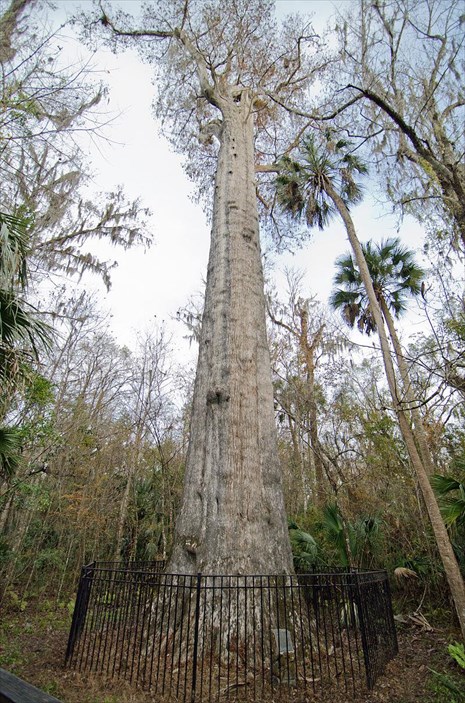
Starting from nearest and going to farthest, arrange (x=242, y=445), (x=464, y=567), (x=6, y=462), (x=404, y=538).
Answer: (x=242, y=445) < (x=6, y=462) < (x=464, y=567) < (x=404, y=538)

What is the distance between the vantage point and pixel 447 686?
12.9 ft

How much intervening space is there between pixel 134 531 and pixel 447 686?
374 inches

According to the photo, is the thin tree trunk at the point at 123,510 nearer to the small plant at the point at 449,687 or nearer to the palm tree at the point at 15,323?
the palm tree at the point at 15,323

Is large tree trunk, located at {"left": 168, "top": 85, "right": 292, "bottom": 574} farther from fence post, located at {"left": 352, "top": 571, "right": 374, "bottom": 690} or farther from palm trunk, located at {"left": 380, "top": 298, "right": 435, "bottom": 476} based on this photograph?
palm trunk, located at {"left": 380, "top": 298, "right": 435, "bottom": 476}

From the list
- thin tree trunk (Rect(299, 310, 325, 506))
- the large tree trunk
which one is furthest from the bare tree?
thin tree trunk (Rect(299, 310, 325, 506))

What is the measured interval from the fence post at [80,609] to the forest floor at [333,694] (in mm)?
212

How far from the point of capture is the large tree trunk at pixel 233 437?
14.2 feet

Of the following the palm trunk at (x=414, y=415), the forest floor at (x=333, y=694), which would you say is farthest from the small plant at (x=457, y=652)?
the palm trunk at (x=414, y=415)

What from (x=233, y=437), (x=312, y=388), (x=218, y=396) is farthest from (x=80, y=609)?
(x=312, y=388)

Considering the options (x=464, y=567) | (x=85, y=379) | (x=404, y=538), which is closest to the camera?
(x=464, y=567)

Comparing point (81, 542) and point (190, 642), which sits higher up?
point (81, 542)

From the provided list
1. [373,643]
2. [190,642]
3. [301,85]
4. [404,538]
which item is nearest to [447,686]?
[373,643]

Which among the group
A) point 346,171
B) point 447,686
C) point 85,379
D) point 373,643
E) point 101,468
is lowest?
point 447,686

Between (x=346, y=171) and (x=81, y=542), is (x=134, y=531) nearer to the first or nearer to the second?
(x=81, y=542)
